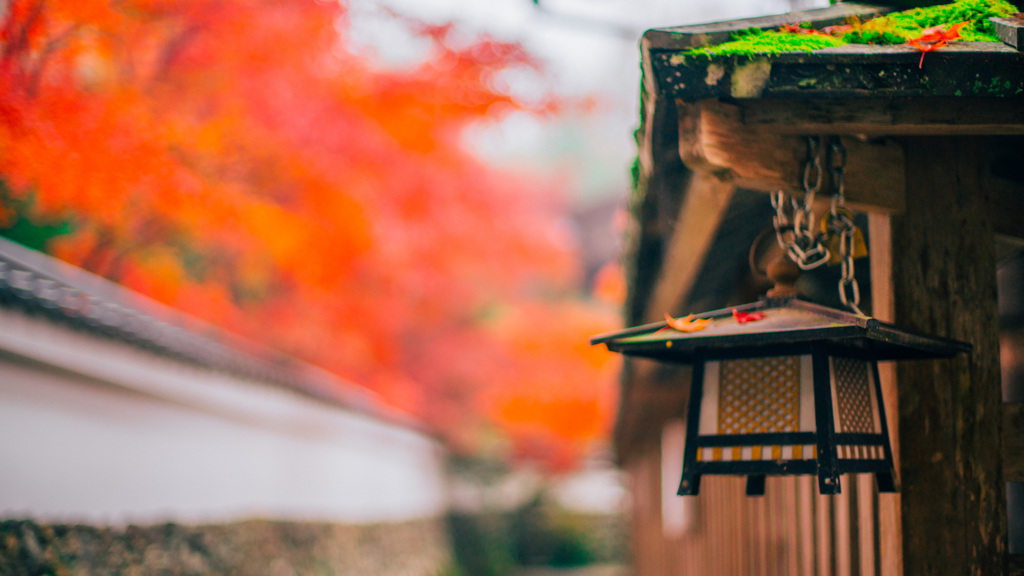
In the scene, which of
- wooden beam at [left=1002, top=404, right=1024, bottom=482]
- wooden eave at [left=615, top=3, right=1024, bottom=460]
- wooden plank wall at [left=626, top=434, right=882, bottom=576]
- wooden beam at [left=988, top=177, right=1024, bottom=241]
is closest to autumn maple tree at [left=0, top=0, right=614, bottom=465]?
wooden eave at [left=615, top=3, right=1024, bottom=460]

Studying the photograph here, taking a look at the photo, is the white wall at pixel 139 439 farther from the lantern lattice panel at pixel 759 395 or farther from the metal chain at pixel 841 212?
the metal chain at pixel 841 212

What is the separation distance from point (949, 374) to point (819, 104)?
33.4 inches

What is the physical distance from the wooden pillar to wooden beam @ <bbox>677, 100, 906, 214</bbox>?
Result: 8cm

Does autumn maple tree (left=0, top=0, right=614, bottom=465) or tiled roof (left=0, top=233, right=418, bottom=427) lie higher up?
autumn maple tree (left=0, top=0, right=614, bottom=465)

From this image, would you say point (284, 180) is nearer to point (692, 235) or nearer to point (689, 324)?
point (692, 235)

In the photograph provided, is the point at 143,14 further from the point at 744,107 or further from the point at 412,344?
the point at 412,344

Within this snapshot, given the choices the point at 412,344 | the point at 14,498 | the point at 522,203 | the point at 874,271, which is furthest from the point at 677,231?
the point at 412,344

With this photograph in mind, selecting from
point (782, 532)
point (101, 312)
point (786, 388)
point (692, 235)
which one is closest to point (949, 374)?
point (786, 388)

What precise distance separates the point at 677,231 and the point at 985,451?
149 centimetres

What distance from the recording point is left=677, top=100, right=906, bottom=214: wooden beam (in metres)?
1.92

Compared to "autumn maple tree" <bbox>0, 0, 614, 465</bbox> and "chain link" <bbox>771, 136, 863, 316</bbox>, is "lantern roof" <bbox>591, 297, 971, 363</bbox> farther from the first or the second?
"autumn maple tree" <bbox>0, 0, 614, 465</bbox>

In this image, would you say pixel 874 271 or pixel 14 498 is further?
pixel 14 498

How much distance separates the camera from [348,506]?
11.7 m

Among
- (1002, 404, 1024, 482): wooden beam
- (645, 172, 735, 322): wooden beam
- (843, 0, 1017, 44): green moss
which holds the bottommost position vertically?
(1002, 404, 1024, 482): wooden beam
